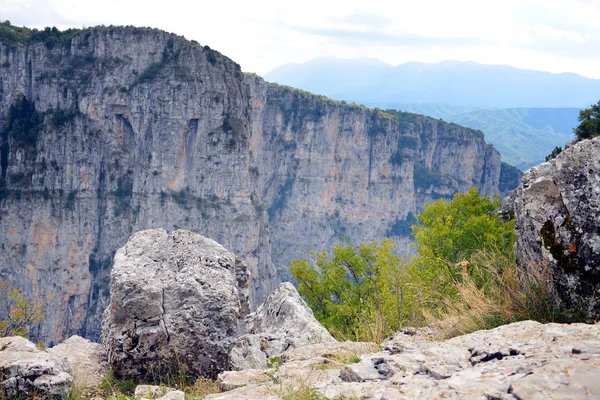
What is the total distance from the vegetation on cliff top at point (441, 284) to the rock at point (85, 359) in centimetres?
422

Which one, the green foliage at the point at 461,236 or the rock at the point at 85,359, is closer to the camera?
the rock at the point at 85,359

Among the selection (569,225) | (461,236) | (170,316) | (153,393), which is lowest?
(153,393)

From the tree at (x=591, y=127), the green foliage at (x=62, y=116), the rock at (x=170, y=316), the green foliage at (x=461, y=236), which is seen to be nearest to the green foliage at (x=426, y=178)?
the green foliage at (x=62, y=116)

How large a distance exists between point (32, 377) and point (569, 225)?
673cm

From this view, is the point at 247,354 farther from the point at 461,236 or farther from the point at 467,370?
the point at 461,236

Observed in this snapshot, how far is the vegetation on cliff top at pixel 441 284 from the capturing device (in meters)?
6.44

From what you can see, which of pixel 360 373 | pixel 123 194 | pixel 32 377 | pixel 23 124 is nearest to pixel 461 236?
pixel 360 373

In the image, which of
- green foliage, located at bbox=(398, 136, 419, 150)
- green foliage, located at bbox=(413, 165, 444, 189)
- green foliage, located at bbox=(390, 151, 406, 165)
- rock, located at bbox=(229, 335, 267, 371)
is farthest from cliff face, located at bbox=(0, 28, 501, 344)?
rock, located at bbox=(229, 335, 267, 371)

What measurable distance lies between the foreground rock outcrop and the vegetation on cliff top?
2.55 feet

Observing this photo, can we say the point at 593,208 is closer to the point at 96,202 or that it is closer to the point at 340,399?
the point at 340,399

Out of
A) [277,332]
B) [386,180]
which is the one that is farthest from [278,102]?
[277,332]

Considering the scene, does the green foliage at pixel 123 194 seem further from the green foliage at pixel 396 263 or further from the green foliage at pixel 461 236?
the green foliage at pixel 461 236

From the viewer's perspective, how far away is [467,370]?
465cm

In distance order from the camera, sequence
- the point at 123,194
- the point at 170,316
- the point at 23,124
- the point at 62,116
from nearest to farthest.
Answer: the point at 170,316
the point at 23,124
the point at 62,116
the point at 123,194
